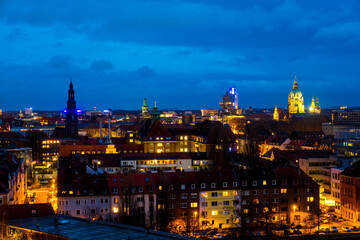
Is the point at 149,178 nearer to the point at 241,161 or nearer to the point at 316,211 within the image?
the point at 316,211

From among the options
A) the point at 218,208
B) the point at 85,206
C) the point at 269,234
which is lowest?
the point at 269,234

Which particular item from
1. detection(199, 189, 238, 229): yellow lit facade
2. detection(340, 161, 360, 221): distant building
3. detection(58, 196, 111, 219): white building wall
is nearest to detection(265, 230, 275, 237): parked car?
detection(199, 189, 238, 229): yellow lit facade

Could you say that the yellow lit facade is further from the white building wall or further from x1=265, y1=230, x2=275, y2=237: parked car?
the white building wall

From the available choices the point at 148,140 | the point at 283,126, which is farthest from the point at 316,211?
the point at 283,126

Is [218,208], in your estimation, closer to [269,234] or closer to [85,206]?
[269,234]

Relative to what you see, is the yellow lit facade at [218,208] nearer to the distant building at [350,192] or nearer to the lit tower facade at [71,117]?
the distant building at [350,192]

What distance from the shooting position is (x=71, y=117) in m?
110

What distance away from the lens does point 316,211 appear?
47.3 m

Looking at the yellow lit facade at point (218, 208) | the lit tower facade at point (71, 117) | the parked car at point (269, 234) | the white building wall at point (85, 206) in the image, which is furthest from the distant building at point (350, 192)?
the lit tower facade at point (71, 117)

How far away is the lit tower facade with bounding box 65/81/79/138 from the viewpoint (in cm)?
10581

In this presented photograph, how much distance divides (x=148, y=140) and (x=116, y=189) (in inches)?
1423

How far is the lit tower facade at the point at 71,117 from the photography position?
106 meters

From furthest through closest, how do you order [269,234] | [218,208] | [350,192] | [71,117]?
[71,117] → [350,192] → [218,208] → [269,234]

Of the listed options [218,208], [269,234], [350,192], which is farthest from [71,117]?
[269,234]
